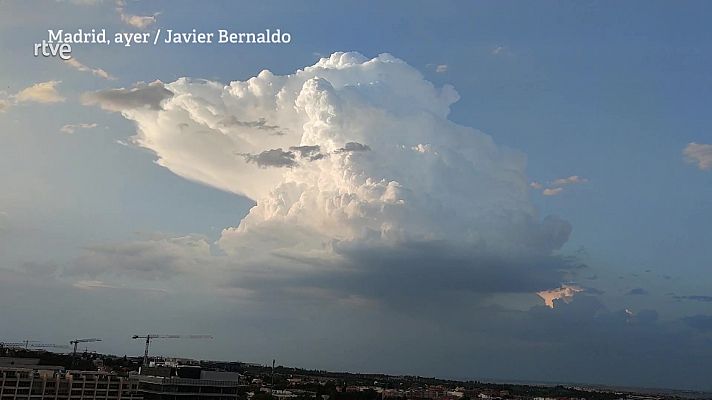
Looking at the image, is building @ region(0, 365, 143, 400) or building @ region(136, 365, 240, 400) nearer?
building @ region(0, 365, 143, 400)

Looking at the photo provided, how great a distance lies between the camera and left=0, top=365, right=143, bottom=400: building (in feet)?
263

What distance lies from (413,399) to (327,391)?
73.3 ft

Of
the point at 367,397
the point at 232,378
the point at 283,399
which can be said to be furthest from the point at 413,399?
the point at 232,378

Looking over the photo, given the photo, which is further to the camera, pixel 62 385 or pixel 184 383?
pixel 184 383

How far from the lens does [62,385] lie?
8381cm

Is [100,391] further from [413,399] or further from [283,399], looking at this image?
[413,399]

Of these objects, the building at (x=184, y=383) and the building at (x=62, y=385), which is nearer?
the building at (x=62, y=385)

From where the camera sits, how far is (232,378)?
330 feet

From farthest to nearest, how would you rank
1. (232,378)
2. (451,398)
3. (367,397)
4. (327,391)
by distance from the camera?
(451,398) → (327,391) → (367,397) → (232,378)

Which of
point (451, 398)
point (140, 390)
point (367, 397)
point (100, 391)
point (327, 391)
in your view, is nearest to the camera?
point (100, 391)

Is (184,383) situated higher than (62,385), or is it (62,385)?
(184,383)

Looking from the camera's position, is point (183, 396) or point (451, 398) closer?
point (183, 396)

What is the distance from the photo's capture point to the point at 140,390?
302 feet

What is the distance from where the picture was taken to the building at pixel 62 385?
80.2 metres
